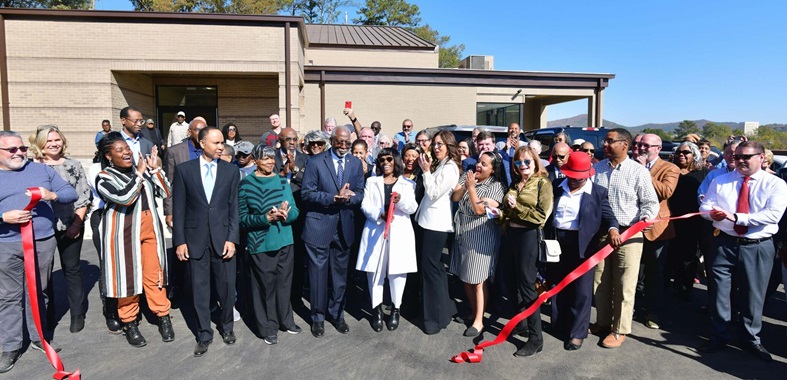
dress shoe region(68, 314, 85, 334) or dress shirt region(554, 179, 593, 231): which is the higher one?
dress shirt region(554, 179, 593, 231)

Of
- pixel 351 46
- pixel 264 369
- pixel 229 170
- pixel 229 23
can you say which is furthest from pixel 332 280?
pixel 351 46

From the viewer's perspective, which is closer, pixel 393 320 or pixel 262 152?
pixel 262 152

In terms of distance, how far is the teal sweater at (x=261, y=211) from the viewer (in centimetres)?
462

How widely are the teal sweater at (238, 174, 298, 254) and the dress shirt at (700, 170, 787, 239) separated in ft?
12.7

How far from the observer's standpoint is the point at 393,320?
5.09m

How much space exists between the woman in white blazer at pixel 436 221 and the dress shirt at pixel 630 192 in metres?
1.46

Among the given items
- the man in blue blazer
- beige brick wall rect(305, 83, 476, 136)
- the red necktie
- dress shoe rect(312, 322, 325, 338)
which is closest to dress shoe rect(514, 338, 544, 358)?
the man in blue blazer

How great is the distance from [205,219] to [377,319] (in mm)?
1933

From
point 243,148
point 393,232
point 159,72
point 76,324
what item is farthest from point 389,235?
point 159,72

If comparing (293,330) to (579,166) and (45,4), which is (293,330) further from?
(45,4)

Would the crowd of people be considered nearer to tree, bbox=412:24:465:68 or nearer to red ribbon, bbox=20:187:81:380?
red ribbon, bbox=20:187:81:380

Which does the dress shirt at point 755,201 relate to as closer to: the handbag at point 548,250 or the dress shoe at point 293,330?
the handbag at point 548,250

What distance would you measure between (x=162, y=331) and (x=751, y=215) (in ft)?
17.6

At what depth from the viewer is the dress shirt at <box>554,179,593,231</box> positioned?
4.51 m
